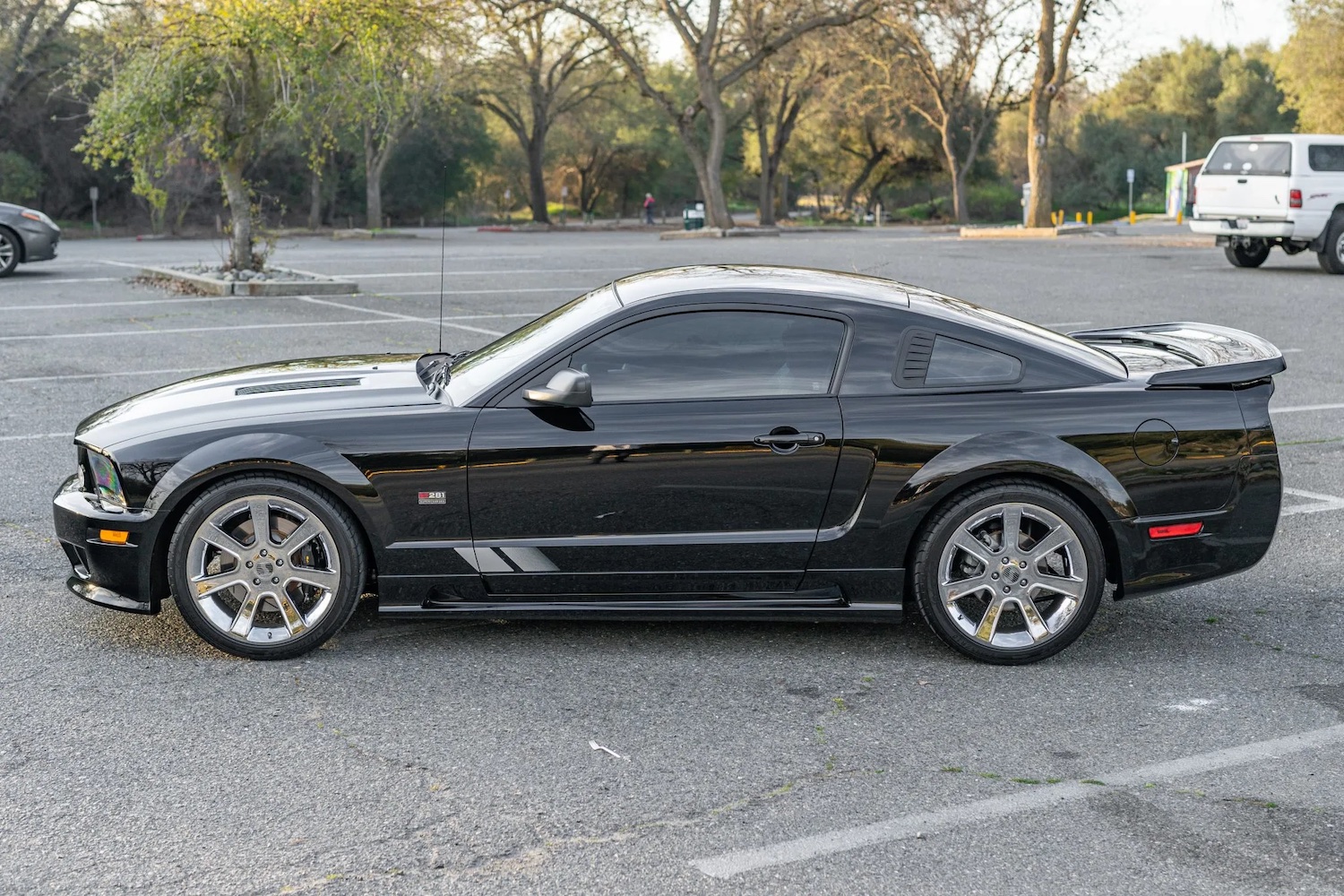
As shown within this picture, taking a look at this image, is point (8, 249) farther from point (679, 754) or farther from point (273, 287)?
point (679, 754)

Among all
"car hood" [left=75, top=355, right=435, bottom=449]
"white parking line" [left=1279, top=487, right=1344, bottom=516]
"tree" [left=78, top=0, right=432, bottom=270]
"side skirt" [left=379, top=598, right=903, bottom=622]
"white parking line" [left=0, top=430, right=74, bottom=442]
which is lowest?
"side skirt" [left=379, top=598, right=903, bottom=622]

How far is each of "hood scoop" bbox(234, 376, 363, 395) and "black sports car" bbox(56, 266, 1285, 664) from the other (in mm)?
243

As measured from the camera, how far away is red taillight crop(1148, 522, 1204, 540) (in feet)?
17.0

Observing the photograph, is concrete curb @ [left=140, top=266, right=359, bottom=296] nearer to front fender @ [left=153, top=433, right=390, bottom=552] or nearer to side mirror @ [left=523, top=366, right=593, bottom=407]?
front fender @ [left=153, top=433, right=390, bottom=552]

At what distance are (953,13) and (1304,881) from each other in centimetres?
4259

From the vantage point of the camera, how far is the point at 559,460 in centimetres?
504

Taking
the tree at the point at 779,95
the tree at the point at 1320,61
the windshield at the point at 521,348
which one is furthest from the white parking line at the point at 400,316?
the tree at the point at 1320,61

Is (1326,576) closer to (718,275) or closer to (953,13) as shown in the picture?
(718,275)

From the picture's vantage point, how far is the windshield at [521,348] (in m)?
5.26

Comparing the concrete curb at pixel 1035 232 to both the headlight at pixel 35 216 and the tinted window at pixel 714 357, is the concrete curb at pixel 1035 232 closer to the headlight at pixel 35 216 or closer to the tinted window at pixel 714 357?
the headlight at pixel 35 216

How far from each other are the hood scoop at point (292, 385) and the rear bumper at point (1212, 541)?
3.02m

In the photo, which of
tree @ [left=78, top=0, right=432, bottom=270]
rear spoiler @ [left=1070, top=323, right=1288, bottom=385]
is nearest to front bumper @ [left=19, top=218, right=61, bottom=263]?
tree @ [left=78, top=0, right=432, bottom=270]

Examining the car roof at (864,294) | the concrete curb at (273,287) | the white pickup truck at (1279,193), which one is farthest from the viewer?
the white pickup truck at (1279,193)

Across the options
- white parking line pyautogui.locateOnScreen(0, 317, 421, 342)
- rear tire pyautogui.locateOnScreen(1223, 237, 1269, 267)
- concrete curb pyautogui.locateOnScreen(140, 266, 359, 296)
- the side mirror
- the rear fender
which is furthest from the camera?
rear tire pyautogui.locateOnScreen(1223, 237, 1269, 267)
